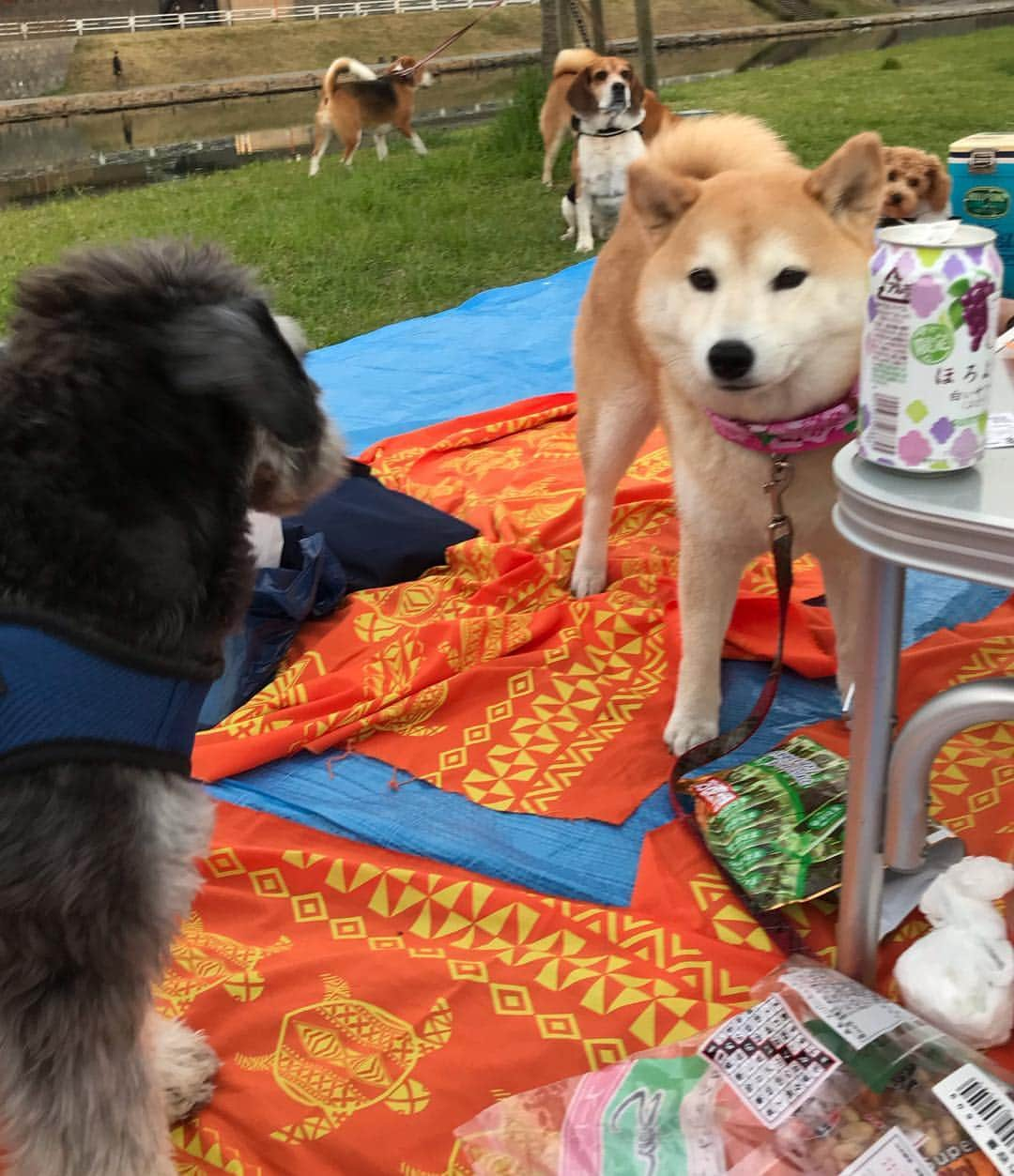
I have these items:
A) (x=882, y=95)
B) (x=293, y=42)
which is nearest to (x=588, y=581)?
(x=882, y=95)

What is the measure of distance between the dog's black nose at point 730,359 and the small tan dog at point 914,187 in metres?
1.30

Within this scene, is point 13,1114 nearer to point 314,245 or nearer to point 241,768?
point 241,768

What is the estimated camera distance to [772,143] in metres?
2.15

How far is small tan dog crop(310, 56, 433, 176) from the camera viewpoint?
399 inches

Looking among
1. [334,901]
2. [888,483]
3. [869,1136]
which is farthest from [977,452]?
[334,901]

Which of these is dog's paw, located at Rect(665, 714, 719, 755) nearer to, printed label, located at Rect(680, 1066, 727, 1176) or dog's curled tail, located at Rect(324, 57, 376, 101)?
printed label, located at Rect(680, 1066, 727, 1176)

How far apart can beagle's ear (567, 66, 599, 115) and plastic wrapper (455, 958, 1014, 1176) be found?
6231 mm

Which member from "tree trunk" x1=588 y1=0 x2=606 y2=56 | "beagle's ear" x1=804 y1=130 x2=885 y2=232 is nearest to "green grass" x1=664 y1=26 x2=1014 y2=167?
"tree trunk" x1=588 y1=0 x2=606 y2=56

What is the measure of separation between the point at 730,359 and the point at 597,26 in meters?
9.42

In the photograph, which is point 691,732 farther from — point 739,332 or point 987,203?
point 987,203

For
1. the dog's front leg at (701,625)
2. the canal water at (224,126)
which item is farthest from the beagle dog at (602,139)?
the canal water at (224,126)

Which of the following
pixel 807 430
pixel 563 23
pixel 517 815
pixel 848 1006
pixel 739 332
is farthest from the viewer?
pixel 563 23

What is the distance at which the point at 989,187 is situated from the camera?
9.33ft

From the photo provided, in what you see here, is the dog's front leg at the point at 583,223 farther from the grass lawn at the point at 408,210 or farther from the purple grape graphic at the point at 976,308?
the purple grape graphic at the point at 976,308
